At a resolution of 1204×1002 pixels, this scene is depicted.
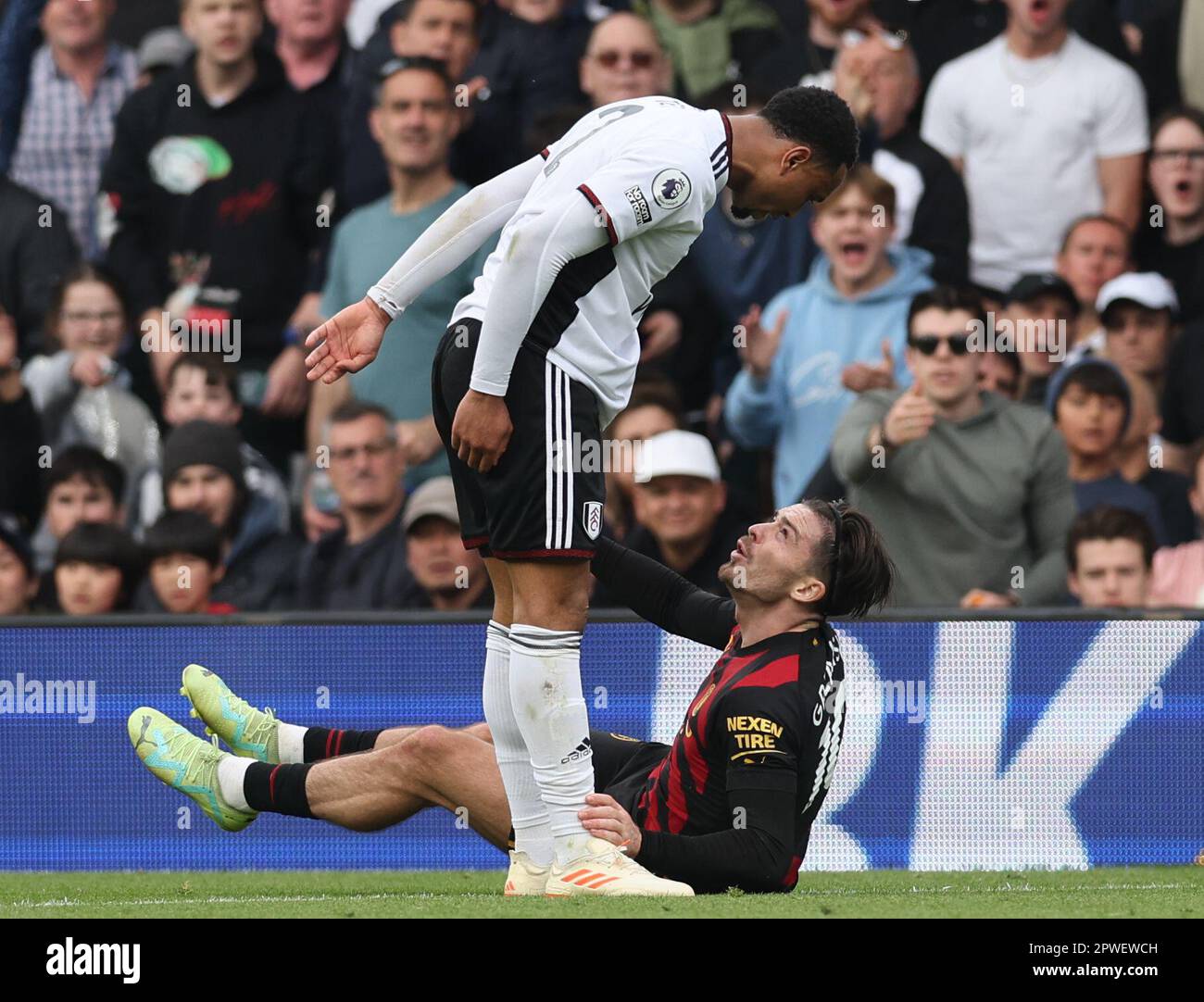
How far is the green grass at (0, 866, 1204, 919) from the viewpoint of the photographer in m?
4.38

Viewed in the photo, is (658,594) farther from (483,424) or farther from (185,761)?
(185,761)

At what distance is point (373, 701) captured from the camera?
716cm

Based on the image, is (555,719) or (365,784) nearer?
(555,719)

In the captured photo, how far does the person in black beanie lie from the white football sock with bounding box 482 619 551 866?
347 cm

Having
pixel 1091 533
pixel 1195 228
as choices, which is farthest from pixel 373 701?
pixel 1195 228

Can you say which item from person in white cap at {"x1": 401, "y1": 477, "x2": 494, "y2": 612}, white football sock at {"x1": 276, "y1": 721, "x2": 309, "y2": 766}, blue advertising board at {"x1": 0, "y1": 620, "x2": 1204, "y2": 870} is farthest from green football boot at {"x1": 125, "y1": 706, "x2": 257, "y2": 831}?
person in white cap at {"x1": 401, "y1": 477, "x2": 494, "y2": 612}

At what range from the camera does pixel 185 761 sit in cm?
534

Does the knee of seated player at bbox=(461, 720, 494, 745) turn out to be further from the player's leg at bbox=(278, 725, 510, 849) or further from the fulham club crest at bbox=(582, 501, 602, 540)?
the fulham club crest at bbox=(582, 501, 602, 540)

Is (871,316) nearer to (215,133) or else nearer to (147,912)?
(215,133)

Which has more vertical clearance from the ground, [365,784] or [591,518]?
[591,518]

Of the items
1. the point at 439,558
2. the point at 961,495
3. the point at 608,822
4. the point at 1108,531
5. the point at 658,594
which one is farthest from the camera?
the point at 439,558

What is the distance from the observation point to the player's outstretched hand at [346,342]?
5.04 m

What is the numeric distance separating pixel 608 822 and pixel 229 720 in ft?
5.32

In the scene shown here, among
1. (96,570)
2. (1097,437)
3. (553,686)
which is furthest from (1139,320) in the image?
(96,570)
